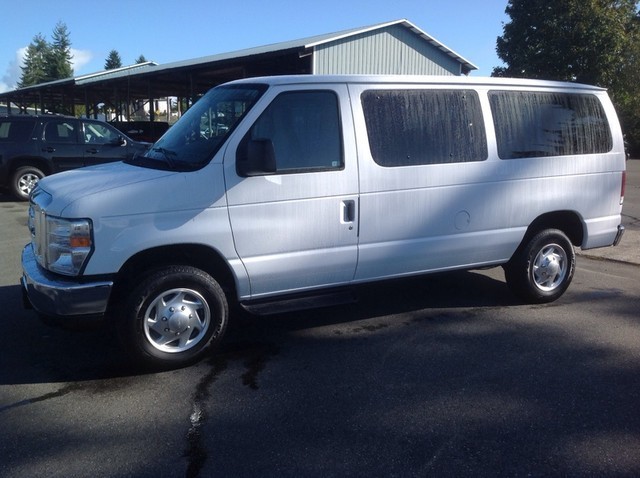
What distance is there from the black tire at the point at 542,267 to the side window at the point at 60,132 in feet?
34.6

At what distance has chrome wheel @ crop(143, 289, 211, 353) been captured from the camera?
4.41 meters

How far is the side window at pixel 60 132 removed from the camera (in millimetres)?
13188

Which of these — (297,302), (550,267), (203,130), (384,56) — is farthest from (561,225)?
(384,56)

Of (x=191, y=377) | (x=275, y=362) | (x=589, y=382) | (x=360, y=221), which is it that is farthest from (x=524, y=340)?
(x=191, y=377)

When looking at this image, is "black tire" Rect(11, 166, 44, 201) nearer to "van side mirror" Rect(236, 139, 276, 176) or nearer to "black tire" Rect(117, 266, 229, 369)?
"black tire" Rect(117, 266, 229, 369)

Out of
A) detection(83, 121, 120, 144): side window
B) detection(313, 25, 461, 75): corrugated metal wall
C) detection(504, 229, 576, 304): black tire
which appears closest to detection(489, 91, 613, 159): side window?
detection(504, 229, 576, 304): black tire

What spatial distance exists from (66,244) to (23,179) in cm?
1018

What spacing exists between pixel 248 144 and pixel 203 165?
36 centimetres

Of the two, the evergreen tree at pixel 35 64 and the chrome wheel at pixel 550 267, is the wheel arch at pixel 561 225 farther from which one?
the evergreen tree at pixel 35 64

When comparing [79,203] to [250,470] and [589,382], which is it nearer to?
[250,470]

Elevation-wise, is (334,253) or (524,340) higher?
(334,253)

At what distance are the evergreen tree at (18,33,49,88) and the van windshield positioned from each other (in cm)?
9311

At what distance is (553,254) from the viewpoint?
6160mm

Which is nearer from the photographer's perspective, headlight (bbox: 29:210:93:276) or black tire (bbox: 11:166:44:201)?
headlight (bbox: 29:210:93:276)
